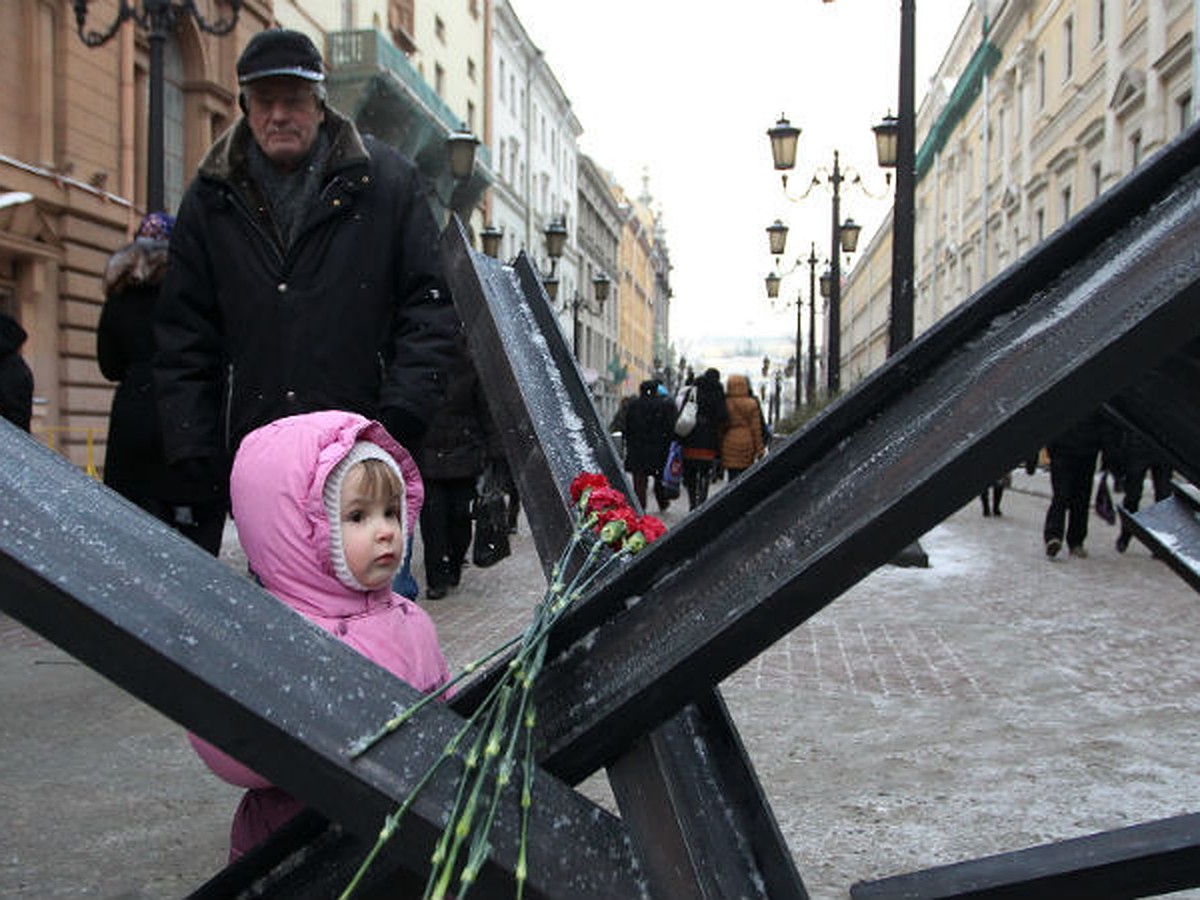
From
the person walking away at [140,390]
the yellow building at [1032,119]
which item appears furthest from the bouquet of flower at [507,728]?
the yellow building at [1032,119]

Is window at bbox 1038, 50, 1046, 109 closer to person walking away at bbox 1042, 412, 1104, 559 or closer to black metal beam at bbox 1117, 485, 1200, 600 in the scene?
person walking away at bbox 1042, 412, 1104, 559

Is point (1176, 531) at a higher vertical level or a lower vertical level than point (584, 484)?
lower

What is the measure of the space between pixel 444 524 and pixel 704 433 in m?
7.05

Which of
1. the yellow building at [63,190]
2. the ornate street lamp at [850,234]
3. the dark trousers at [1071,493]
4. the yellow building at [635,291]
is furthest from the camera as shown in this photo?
the yellow building at [635,291]

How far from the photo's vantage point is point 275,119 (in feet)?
9.57

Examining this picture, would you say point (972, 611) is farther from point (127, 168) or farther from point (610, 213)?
point (610, 213)

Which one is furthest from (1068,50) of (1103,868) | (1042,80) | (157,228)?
(1103,868)

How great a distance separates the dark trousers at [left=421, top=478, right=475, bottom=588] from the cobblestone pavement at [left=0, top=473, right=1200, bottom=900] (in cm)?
42

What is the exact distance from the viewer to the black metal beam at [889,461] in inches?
35.6

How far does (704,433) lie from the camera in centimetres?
1407

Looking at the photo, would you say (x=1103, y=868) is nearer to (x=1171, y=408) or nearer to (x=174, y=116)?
(x=1171, y=408)

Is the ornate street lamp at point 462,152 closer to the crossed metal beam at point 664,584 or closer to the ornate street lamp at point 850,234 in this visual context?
the ornate street lamp at point 850,234

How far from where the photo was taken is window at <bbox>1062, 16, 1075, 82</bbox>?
29719 millimetres

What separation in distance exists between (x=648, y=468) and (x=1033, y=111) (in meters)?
24.3
